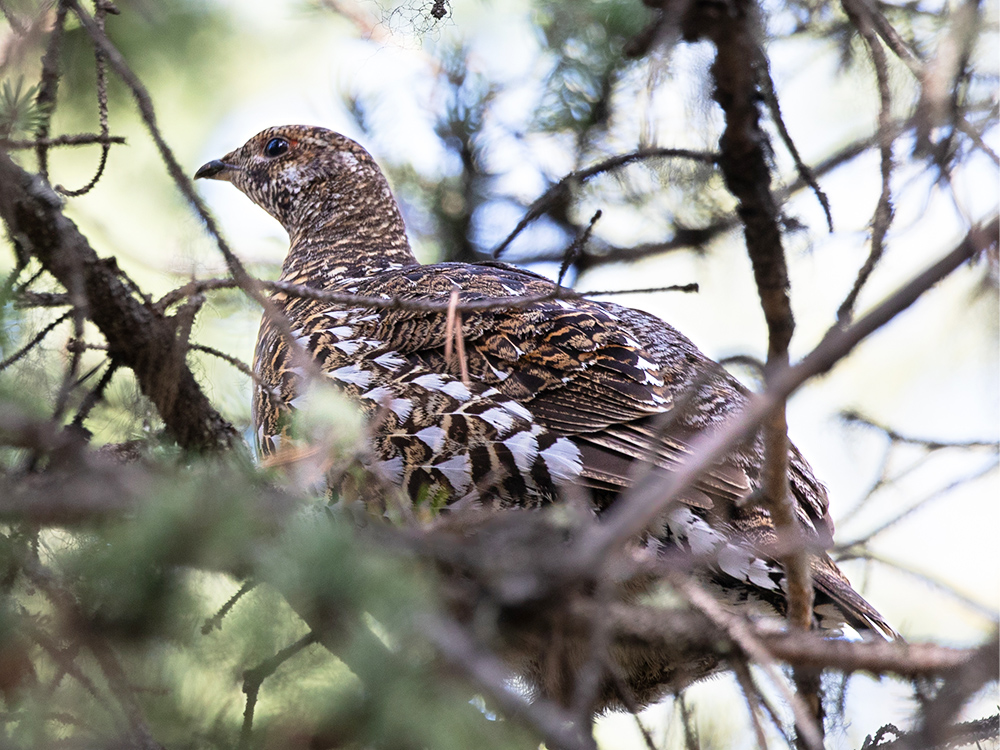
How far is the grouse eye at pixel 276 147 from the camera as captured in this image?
17.4 feet

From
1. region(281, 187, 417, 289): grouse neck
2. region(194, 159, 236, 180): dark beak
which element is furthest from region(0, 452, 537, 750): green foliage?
region(194, 159, 236, 180): dark beak

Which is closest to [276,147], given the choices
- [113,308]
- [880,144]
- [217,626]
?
[113,308]

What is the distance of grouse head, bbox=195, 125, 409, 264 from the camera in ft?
16.8

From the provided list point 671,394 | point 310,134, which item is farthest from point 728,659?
point 310,134

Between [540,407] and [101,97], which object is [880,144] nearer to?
[540,407]

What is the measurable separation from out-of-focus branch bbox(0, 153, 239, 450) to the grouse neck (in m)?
2.11

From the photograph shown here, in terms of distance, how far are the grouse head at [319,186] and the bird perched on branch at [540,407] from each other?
1.06m

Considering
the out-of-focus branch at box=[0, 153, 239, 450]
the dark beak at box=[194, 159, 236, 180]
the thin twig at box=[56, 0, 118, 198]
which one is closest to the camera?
the out-of-focus branch at box=[0, 153, 239, 450]

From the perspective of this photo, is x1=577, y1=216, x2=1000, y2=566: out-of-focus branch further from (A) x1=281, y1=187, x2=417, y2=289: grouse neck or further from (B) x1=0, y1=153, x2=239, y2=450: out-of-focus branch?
(A) x1=281, y1=187, x2=417, y2=289: grouse neck

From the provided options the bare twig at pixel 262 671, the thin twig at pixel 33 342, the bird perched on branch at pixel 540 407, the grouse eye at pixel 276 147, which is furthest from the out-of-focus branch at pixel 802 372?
the grouse eye at pixel 276 147

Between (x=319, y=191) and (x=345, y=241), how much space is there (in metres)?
0.42

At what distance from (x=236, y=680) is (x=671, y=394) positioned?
85.5 inches

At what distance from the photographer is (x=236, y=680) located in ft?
5.36

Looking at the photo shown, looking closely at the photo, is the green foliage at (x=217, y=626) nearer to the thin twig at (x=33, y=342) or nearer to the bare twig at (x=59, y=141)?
the thin twig at (x=33, y=342)
